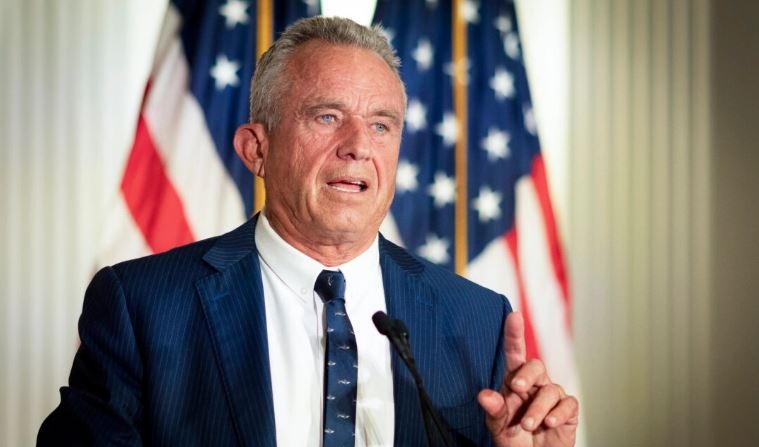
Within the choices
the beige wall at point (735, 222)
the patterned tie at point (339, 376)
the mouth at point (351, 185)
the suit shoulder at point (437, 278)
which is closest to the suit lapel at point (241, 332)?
the patterned tie at point (339, 376)

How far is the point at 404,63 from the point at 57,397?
192 cm

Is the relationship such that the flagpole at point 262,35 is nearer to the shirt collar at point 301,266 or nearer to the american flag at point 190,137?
the american flag at point 190,137

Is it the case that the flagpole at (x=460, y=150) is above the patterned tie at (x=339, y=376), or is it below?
above

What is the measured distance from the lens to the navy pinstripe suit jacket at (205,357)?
1.47m

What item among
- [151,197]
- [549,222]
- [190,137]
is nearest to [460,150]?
[549,222]

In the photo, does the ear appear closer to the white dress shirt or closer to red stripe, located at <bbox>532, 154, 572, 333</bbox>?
the white dress shirt

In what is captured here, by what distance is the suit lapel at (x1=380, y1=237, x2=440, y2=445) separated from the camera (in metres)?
1.58

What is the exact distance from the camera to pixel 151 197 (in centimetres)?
312

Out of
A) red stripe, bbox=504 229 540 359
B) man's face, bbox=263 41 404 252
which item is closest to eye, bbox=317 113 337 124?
man's face, bbox=263 41 404 252

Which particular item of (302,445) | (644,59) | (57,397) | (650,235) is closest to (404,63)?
(644,59)

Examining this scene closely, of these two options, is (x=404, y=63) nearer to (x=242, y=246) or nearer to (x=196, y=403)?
(x=242, y=246)

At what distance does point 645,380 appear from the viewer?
3.50m

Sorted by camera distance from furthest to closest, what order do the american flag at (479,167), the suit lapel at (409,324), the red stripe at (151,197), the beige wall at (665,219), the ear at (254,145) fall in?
the beige wall at (665,219) → the american flag at (479,167) → the red stripe at (151,197) → the ear at (254,145) → the suit lapel at (409,324)

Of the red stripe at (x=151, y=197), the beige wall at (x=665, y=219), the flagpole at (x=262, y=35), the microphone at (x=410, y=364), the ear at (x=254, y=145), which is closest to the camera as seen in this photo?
the microphone at (x=410, y=364)
